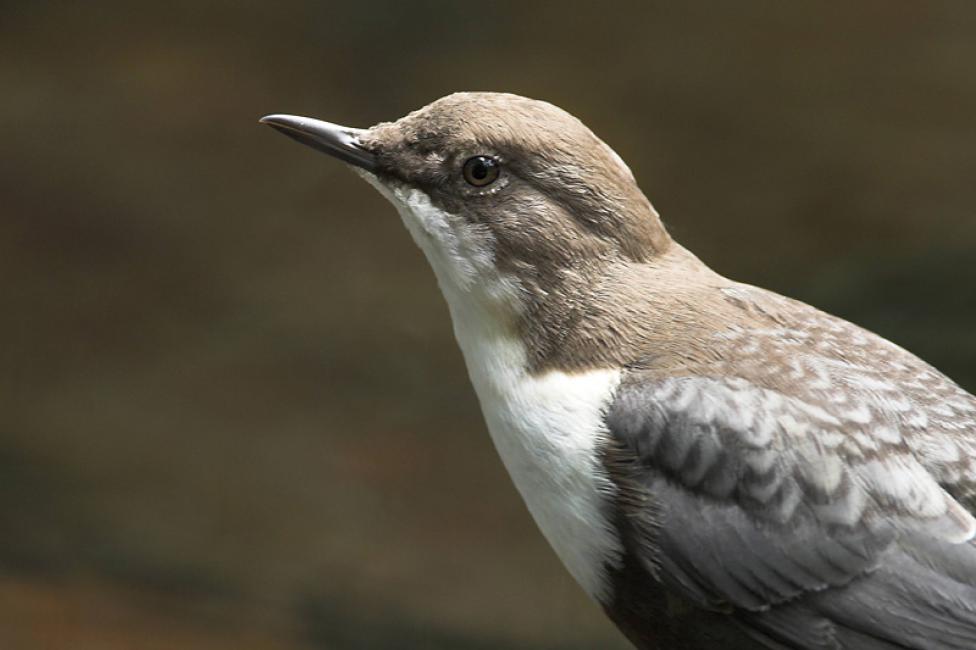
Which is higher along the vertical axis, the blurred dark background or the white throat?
the blurred dark background

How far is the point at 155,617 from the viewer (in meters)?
4.94

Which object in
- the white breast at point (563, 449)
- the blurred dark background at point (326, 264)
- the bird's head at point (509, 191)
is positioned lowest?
the white breast at point (563, 449)

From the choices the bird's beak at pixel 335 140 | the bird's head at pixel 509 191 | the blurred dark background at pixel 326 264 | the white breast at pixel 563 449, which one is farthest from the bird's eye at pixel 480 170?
the blurred dark background at pixel 326 264

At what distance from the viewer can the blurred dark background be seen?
16.8ft

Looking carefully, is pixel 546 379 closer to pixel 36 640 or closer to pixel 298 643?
pixel 298 643

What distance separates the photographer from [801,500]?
2473mm

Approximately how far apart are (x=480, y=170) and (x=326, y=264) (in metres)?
3.75

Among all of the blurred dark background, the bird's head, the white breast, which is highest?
the blurred dark background

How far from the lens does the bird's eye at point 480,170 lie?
259 cm

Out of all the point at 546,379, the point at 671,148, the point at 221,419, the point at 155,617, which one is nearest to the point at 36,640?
the point at 155,617

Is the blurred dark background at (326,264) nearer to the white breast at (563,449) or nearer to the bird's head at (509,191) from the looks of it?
the white breast at (563,449)

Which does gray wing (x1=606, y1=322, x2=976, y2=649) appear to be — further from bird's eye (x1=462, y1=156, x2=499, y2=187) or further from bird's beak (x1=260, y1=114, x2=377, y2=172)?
bird's beak (x1=260, y1=114, x2=377, y2=172)

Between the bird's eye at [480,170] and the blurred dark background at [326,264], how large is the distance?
264cm

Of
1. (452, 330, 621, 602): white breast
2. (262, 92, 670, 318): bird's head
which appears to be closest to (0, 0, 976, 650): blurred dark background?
(452, 330, 621, 602): white breast
